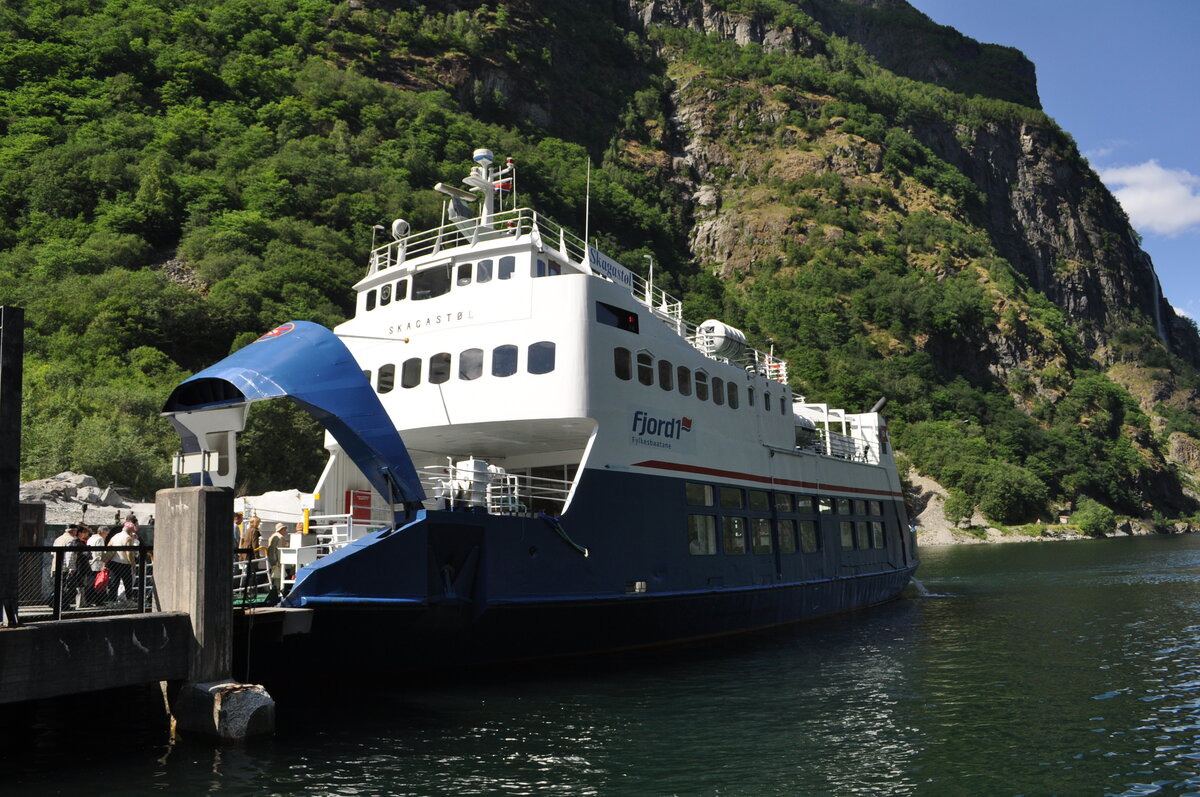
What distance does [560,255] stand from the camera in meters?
19.6

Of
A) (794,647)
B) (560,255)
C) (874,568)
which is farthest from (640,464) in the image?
(874,568)

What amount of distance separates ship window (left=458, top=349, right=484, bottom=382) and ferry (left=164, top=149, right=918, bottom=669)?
0.14 feet

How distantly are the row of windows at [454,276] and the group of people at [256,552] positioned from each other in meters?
5.72

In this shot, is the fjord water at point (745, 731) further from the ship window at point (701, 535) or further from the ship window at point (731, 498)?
the ship window at point (731, 498)

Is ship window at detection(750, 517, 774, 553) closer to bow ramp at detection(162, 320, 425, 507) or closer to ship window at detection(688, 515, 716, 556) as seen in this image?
ship window at detection(688, 515, 716, 556)

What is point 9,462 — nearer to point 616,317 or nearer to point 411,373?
point 411,373

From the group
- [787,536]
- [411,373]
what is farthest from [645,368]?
[787,536]

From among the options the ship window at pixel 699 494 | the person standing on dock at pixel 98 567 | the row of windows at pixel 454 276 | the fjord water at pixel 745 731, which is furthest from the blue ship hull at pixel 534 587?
the row of windows at pixel 454 276

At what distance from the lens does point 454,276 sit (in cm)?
1923

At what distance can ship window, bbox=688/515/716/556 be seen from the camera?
1986cm

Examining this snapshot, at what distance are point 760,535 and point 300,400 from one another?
12.4 meters

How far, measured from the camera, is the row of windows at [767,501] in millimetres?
20328

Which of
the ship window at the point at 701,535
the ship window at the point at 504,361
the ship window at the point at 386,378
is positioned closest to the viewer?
the ship window at the point at 504,361

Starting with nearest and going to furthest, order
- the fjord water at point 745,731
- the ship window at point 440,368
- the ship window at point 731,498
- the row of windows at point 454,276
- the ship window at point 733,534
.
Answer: the fjord water at point 745,731
the ship window at point 440,368
the row of windows at point 454,276
the ship window at point 733,534
the ship window at point 731,498
